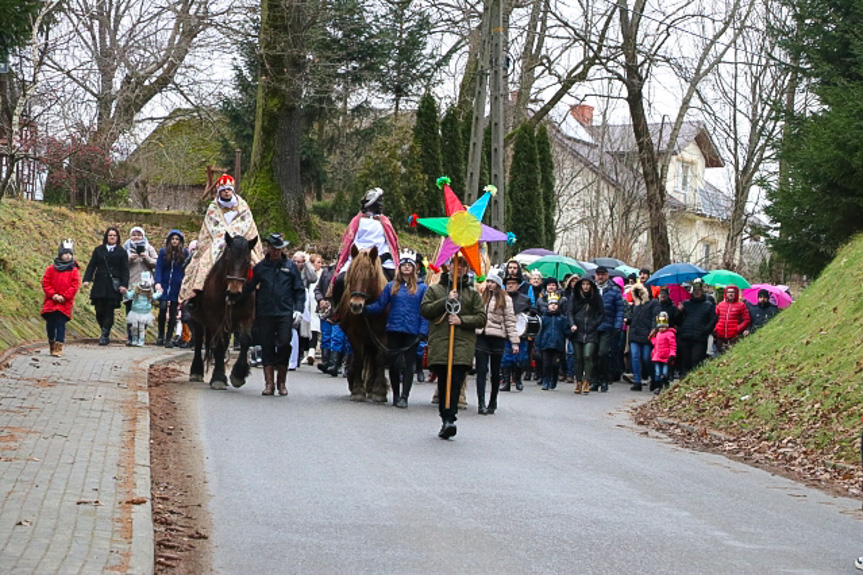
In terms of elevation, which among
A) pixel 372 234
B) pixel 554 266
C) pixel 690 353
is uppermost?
pixel 554 266

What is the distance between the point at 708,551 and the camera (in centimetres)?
873

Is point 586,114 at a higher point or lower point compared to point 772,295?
higher

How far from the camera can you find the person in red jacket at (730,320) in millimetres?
24125

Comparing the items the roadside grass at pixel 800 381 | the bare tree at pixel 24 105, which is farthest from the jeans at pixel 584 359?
the bare tree at pixel 24 105

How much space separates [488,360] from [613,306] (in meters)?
6.71

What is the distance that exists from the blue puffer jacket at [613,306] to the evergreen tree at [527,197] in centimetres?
2474

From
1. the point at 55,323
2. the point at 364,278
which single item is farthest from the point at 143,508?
the point at 55,323

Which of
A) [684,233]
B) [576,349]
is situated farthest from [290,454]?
[684,233]

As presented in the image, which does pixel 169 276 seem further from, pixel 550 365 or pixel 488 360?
pixel 488 360

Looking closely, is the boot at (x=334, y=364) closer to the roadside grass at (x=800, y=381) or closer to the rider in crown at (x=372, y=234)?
the rider in crown at (x=372, y=234)

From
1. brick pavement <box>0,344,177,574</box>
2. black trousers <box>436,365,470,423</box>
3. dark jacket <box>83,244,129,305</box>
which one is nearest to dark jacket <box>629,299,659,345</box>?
dark jacket <box>83,244,129,305</box>

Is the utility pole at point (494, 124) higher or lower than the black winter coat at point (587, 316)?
higher

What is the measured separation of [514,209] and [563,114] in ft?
26.6

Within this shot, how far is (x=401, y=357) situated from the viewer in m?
17.4
